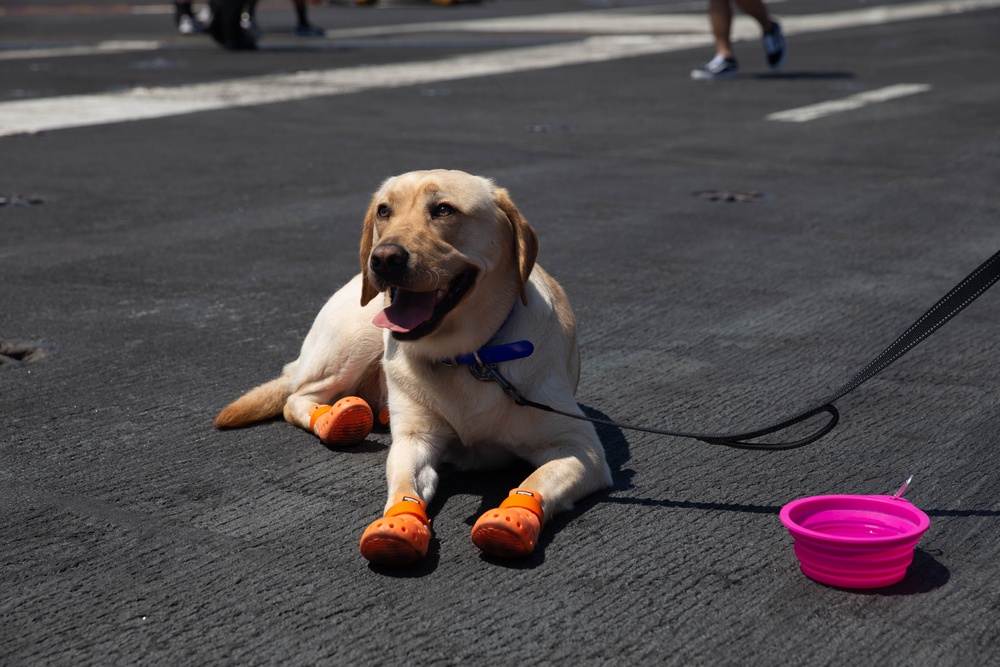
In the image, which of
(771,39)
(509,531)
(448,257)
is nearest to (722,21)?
(771,39)

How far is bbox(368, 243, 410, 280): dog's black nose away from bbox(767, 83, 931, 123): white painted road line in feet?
29.0

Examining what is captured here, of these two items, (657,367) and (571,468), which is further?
(657,367)

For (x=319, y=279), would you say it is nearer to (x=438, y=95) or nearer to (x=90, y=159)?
(x=90, y=159)

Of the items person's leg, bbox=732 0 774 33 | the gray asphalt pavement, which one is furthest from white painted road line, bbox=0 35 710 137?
person's leg, bbox=732 0 774 33

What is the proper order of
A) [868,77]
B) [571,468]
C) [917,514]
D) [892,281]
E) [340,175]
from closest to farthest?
[917,514] → [571,468] → [892,281] → [340,175] → [868,77]

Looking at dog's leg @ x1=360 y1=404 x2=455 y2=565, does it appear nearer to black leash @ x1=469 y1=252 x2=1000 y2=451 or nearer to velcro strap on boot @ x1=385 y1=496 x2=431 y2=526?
velcro strap on boot @ x1=385 y1=496 x2=431 y2=526

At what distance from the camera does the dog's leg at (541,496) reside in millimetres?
3141

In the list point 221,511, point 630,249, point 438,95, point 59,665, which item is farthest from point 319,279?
point 438,95

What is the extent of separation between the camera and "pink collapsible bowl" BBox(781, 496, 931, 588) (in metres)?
2.93

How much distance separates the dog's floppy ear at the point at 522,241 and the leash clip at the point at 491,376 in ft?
0.77

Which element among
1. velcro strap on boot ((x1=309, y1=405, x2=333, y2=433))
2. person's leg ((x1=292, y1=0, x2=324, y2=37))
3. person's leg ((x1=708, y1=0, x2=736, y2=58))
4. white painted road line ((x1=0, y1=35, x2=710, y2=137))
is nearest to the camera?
velcro strap on boot ((x1=309, y1=405, x2=333, y2=433))

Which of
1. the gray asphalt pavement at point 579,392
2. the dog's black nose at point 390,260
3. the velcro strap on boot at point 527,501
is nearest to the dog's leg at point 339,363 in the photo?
the gray asphalt pavement at point 579,392

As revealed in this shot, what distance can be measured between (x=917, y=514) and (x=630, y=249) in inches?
159

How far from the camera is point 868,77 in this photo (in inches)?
575
